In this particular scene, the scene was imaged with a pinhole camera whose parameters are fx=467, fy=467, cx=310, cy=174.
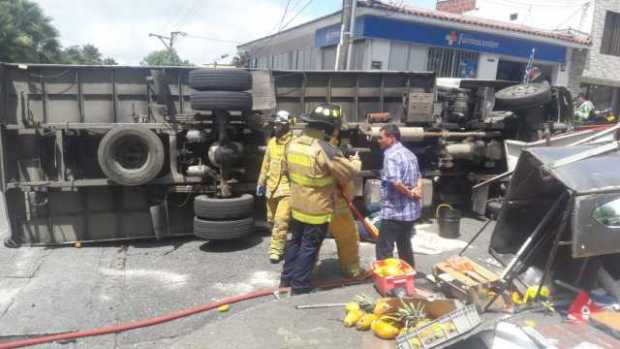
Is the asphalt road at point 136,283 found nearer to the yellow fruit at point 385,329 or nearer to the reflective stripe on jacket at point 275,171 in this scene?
the yellow fruit at point 385,329

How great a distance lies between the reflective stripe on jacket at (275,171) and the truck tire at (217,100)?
65 centimetres

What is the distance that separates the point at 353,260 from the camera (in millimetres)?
4957

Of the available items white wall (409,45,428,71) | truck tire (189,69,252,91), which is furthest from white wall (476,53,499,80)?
truck tire (189,69,252,91)

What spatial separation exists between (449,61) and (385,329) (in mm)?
14737

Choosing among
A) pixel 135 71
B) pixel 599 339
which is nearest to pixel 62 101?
pixel 135 71

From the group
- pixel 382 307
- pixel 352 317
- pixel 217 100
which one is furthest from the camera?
pixel 217 100

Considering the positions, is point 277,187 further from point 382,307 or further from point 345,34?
point 345,34

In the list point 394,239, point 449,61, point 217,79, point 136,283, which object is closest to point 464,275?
point 394,239

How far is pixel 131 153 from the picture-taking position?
5980mm

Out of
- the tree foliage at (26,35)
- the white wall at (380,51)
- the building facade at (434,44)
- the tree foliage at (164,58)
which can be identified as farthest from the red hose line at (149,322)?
the tree foliage at (164,58)

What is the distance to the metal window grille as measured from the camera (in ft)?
53.2

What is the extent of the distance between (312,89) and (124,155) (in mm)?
2828

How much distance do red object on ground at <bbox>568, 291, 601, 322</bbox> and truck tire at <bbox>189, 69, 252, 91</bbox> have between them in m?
4.24

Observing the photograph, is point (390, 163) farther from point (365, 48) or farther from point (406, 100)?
point (365, 48)
